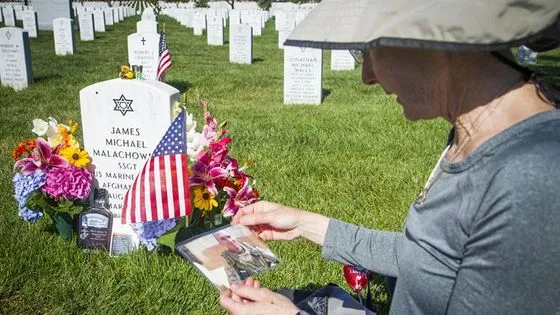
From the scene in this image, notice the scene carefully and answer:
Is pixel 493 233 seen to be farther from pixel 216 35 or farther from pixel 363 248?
pixel 216 35

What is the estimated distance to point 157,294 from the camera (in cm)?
294

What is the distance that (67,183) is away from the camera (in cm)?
333

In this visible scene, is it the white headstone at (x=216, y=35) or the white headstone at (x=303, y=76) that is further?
the white headstone at (x=216, y=35)

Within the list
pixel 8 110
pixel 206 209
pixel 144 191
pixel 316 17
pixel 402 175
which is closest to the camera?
pixel 316 17

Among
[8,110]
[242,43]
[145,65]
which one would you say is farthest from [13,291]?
[242,43]

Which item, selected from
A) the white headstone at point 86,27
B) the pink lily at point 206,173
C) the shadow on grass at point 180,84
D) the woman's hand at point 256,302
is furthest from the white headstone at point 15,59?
the white headstone at point 86,27

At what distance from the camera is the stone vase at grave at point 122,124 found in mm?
3312

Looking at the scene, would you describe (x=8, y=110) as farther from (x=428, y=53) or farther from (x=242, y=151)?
(x=428, y=53)

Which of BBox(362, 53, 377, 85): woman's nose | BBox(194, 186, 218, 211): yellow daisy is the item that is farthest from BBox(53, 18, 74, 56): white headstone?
BBox(362, 53, 377, 85): woman's nose

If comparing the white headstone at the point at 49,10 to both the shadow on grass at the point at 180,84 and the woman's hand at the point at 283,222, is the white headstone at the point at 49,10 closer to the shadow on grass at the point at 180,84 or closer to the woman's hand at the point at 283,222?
the shadow on grass at the point at 180,84

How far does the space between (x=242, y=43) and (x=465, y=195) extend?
1343cm

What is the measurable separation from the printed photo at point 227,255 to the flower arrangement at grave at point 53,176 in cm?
170

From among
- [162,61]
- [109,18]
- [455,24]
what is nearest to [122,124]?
[455,24]

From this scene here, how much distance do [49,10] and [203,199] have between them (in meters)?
23.6
